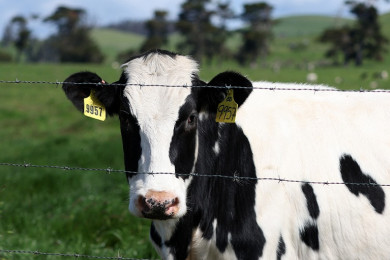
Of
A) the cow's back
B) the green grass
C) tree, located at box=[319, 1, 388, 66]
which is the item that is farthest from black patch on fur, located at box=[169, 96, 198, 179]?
tree, located at box=[319, 1, 388, 66]

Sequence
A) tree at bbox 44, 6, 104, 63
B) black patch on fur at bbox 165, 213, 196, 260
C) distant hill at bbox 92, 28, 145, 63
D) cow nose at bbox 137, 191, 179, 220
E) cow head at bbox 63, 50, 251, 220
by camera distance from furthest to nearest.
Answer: distant hill at bbox 92, 28, 145, 63
tree at bbox 44, 6, 104, 63
black patch on fur at bbox 165, 213, 196, 260
cow head at bbox 63, 50, 251, 220
cow nose at bbox 137, 191, 179, 220

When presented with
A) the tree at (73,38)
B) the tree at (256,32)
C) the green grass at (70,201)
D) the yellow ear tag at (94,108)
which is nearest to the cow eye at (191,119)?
the yellow ear tag at (94,108)

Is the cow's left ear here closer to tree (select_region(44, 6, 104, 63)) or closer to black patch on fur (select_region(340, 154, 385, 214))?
black patch on fur (select_region(340, 154, 385, 214))

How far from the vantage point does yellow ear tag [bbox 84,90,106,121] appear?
4.43m

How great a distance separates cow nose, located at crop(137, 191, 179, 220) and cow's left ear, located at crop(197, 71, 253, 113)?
874mm

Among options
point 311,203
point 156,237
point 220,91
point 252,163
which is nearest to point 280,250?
point 311,203

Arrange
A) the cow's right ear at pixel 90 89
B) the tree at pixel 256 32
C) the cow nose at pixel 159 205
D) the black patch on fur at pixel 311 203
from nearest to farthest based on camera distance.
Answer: the cow nose at pixel 159 205 < the black patch on fur at pixel 311 203 < the cow's right ear at pixel 90 89 < the tree at pixel 256 32

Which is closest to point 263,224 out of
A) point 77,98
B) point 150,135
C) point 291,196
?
point 291,196

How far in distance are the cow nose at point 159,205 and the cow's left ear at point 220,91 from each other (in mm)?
874

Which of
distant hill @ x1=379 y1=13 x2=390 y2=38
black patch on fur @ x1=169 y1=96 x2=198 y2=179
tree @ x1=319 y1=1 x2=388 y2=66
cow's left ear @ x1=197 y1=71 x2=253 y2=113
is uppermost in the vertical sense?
distant hill @ x1=379 y1=13 x2=390 y2=38

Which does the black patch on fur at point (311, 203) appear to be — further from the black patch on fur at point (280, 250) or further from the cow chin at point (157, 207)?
the cow chin at point (157, 207)

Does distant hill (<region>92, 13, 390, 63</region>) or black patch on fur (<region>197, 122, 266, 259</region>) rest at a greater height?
distant hill (<region>92, 13, 390, 63</region>)

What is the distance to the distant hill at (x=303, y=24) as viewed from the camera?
160875mm

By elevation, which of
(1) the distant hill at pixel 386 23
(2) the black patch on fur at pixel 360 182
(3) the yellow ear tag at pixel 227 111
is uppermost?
(1) the distant hill at pixel 386 23
